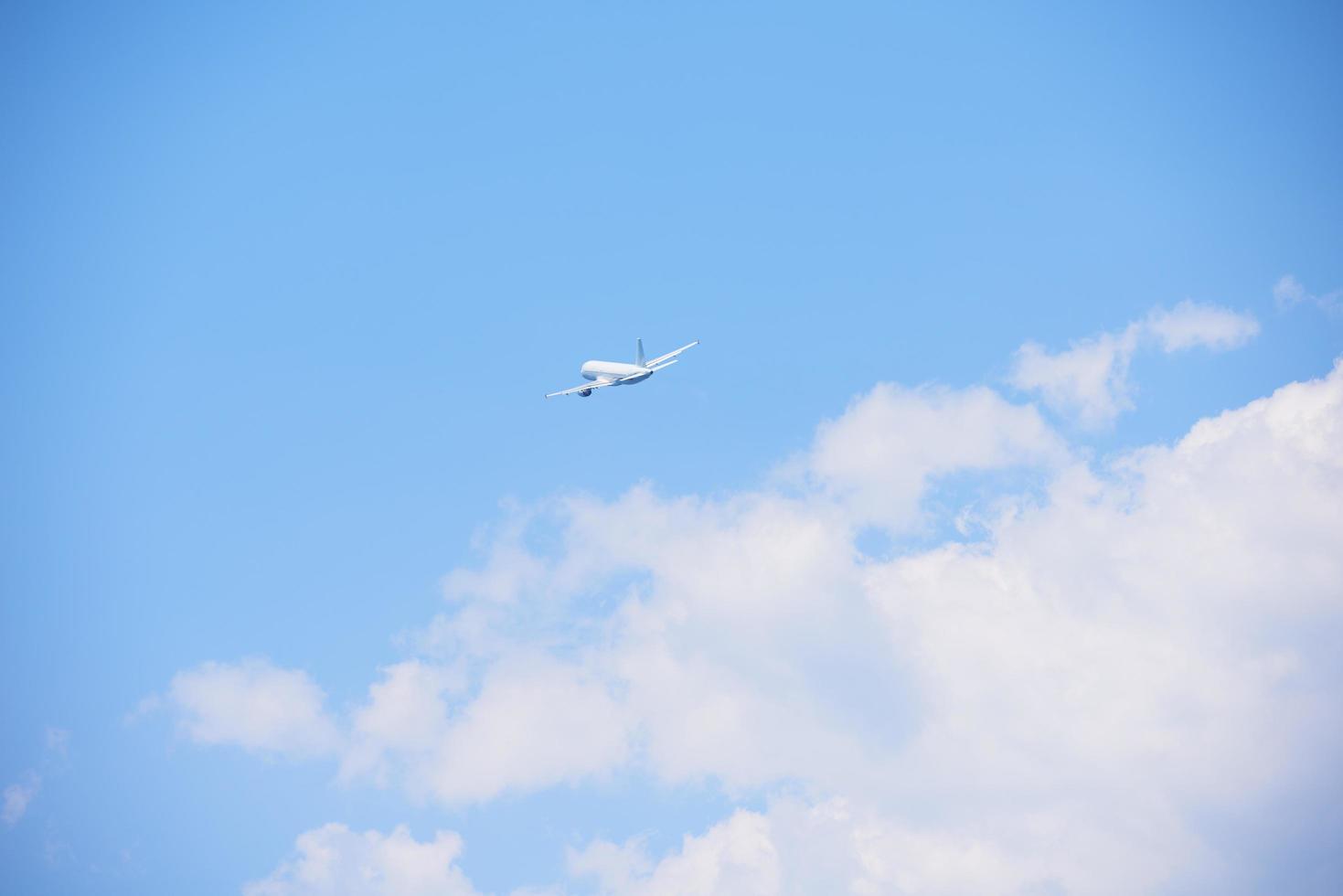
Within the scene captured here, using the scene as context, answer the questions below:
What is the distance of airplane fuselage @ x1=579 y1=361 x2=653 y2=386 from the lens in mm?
167000

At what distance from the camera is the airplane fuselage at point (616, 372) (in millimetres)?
167000

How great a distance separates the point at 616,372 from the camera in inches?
6614

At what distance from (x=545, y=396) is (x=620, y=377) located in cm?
1373

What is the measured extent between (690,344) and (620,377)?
13.6m

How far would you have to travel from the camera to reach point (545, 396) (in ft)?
539

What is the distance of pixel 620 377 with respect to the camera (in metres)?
167

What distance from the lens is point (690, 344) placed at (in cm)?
16575

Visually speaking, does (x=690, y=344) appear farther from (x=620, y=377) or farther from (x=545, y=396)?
(x=545, y=396)

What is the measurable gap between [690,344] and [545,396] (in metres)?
26.9

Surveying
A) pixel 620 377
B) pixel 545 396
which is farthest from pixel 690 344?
pixel 545 396
